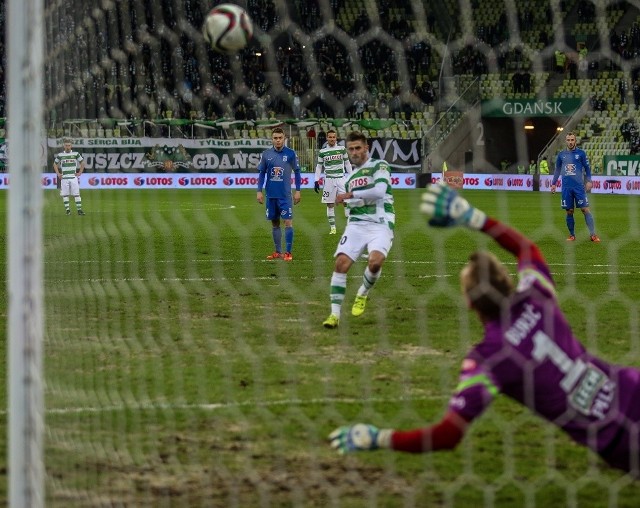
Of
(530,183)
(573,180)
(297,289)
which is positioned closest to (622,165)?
(530,183)

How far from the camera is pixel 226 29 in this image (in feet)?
26.5

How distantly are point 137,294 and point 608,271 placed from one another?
657 centimetres

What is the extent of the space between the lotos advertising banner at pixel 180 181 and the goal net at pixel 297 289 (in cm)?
1003

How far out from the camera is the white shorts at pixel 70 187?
26.3 meters

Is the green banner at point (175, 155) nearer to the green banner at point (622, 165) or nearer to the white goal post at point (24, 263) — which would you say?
the green banner at point (622, 165)

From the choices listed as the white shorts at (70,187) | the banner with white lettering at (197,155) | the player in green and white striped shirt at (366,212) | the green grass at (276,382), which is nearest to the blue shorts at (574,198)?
the green grass at (276,382)

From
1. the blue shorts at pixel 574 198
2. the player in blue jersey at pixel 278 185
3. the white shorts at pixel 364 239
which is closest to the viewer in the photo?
the white shorts at pixel 364 239

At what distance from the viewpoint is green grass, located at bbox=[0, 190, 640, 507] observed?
5.23 m

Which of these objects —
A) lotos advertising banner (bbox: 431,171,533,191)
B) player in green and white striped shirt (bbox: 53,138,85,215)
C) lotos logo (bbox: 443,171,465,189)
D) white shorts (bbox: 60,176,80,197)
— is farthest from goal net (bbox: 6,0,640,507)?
lotos advertising banner (bbox: 431,171,533,191)

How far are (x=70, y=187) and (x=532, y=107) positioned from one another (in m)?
12.1

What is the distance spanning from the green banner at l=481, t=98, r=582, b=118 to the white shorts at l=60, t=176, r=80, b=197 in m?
10.5

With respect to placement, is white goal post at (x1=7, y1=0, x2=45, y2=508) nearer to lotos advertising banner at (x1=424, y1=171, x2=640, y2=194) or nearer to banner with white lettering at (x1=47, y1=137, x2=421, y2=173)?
lotos advertising banner at (x1=424, y1=171, x2=640, y2=194)

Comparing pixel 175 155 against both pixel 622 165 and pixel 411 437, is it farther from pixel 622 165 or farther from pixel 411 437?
pixel 411 437

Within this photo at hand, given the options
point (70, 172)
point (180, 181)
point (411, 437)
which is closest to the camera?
point (411, 437)
